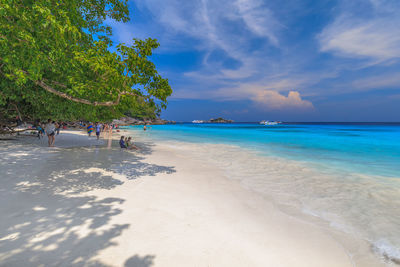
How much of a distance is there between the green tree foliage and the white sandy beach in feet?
12.5

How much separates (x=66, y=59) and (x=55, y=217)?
221 inches

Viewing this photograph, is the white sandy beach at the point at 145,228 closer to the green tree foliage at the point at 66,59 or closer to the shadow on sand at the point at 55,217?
the shadow on sand at the point at 55,217

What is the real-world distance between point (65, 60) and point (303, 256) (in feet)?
30.8

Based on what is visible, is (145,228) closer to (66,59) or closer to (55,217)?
(55,217)

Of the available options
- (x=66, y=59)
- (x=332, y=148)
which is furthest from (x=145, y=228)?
(x=332, y=148)

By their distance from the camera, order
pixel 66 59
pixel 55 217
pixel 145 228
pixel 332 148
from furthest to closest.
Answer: pixel 332 148 < pixel 66 59 < pixel 55 217 < pixel 145 228

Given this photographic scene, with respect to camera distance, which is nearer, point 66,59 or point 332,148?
point 66,59

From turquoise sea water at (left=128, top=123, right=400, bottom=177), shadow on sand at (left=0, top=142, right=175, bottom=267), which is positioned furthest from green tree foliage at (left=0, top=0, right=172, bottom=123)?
turquoise sea water at (left=128, top=123, right=400, bottom=177)

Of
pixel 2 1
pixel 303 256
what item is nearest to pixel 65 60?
pixel 2 1

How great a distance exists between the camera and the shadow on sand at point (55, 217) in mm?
3131

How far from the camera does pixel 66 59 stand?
6754 mm

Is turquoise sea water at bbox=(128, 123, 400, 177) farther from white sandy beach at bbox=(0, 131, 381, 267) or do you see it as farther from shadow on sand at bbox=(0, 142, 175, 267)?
shadow on sand at bbox=(0, 142, 175, 267)

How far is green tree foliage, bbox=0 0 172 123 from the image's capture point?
218 inches

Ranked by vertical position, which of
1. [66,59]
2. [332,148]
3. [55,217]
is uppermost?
[66,59]
